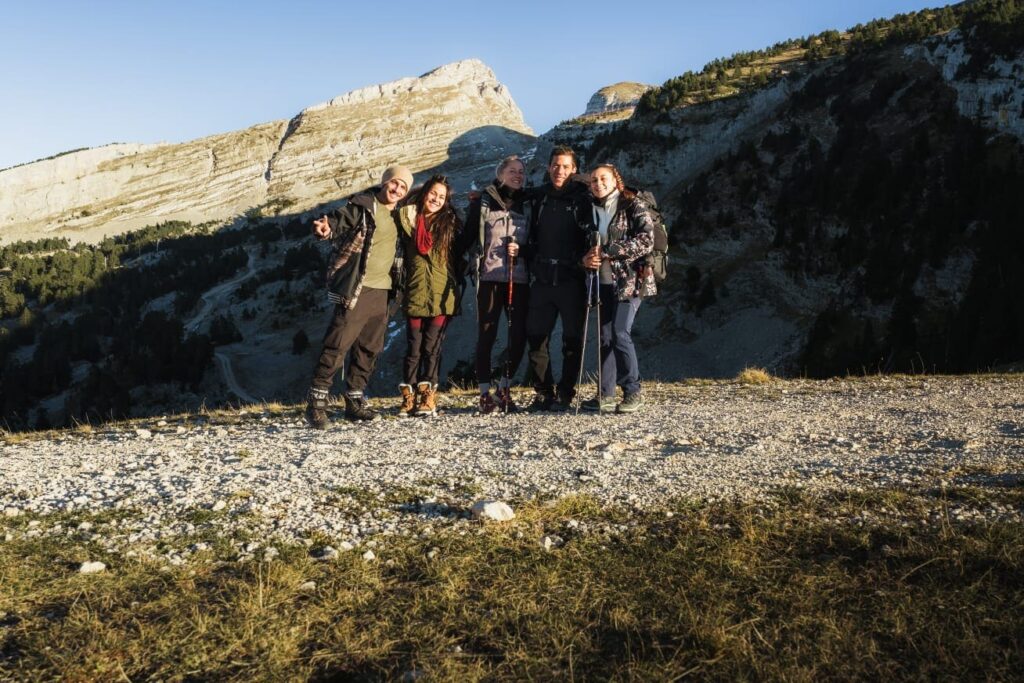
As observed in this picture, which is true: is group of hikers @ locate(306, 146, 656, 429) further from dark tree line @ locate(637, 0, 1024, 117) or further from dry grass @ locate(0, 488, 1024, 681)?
dark tree line @ locate(637, 0, 1024, 117)

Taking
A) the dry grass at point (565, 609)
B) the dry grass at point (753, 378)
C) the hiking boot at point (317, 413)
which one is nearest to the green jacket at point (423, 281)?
the hiking boot at point (317, 413)

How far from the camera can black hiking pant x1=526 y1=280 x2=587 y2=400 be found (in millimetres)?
8289

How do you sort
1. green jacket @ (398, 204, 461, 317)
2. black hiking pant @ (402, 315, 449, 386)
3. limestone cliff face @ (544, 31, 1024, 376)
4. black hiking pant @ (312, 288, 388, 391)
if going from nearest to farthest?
black hiking pant @ (312, 288, 388, 391), green jacket @ (398, 204, 461, 317), black hiking pant @ (402, 315, 449, 386), limestone cliff face @ (544, 31, 1024, 376)

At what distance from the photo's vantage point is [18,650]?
268 centimetres

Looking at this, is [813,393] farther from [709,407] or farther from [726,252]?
[726,252]

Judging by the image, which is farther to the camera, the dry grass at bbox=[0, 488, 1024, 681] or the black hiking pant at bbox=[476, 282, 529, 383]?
the black hiking pant at bbox=[476, 282, 529, 383]

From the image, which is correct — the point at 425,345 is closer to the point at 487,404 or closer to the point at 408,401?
the point at 408,401

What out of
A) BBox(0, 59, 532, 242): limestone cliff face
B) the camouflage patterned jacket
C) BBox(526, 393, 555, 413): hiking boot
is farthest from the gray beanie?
BBox(0, 59, 532, 242): limestone cliff face

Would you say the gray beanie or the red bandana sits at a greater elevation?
the gray beanie

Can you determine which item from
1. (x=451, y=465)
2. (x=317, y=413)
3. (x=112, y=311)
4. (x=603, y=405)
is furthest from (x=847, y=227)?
Answer: (x=112, y=311)

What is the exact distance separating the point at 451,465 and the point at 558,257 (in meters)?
3.59

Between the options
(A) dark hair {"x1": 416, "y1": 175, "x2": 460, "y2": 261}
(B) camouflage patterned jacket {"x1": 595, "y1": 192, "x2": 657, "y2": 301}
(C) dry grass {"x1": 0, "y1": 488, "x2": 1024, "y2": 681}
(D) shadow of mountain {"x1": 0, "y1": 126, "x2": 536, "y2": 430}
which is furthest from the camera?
(D) shadow of mountain {"x1": 0, "y1": 126, "x2": 536, "y2": 430}

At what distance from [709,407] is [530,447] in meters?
3.79

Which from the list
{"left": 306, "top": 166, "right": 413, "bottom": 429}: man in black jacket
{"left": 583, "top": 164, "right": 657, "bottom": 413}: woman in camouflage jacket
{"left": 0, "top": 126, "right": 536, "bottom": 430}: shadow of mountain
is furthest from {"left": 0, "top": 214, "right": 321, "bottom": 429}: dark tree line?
{"left": 583, "top": 164, "right": 657, "bottom": 413}: woman in camouflage jacket
